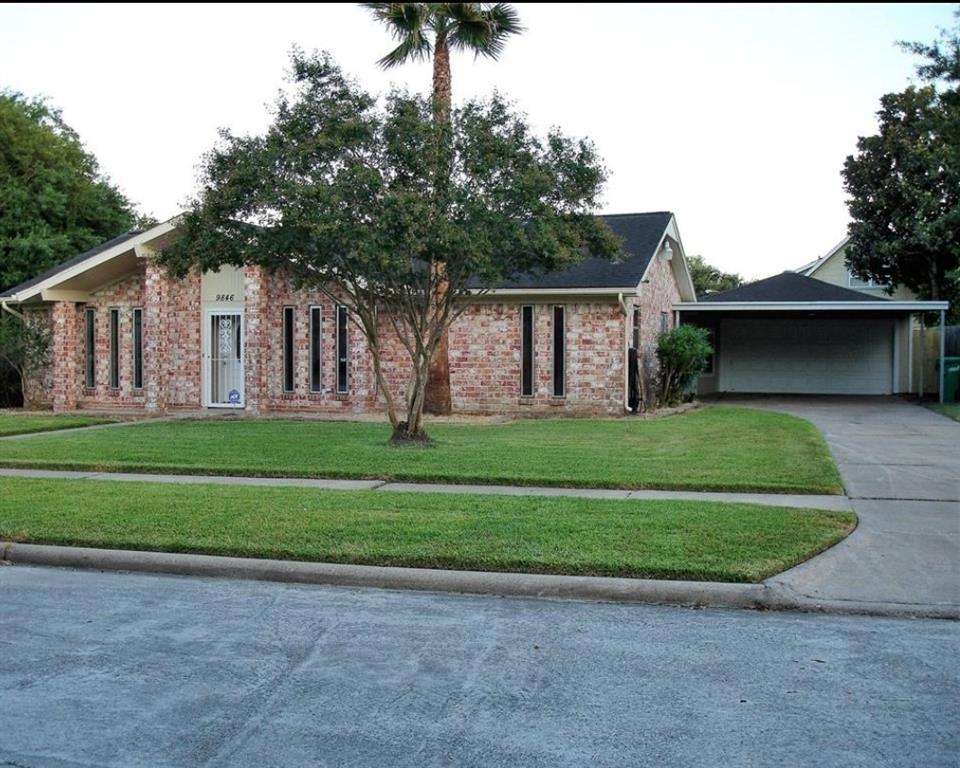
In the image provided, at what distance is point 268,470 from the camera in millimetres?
11906

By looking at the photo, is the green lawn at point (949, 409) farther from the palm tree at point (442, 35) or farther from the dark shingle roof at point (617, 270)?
the palm tree at point (442, 35)

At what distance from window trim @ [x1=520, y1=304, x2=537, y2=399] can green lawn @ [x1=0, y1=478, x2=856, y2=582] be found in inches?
427

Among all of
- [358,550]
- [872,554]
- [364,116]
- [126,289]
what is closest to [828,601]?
[872,554]

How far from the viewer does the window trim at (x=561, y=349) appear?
20.6 metres

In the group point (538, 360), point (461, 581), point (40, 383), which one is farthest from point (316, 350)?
point (461, 581)

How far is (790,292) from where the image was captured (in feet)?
85.7

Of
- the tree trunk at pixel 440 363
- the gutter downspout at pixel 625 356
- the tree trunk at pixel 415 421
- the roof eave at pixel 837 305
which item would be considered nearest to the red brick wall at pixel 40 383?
the tree trunk at pixel 440 363

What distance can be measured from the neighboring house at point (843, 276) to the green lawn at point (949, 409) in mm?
11352

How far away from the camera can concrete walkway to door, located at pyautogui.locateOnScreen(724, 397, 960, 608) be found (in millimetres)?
6766

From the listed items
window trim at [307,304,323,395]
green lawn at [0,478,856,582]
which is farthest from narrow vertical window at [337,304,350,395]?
green lawn at [0,478,856,582]

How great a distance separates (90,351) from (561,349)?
11.5 meters

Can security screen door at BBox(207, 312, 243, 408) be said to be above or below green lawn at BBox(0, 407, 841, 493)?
above

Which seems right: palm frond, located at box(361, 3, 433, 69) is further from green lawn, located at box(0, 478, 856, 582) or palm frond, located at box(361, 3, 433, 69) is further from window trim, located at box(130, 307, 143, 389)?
green lawn, located at box(0, 478, 856, 582)

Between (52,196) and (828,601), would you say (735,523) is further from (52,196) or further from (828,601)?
(52,196)
